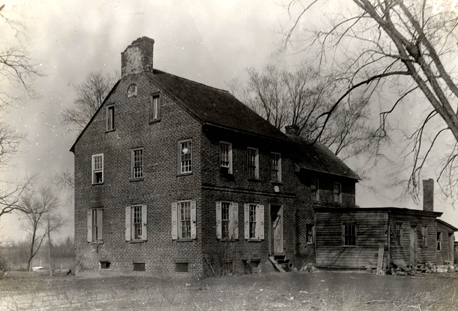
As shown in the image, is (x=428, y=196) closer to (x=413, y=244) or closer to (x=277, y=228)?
(x=413, y=244)

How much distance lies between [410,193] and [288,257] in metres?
13.6

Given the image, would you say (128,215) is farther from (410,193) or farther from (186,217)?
(410,193)

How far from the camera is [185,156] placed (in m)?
25.5

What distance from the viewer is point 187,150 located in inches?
998

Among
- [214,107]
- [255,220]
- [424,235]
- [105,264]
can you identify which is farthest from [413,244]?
[105,264]

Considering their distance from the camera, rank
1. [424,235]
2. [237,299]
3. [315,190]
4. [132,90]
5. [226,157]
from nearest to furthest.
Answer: [237,299] → [226,157] → [132,90] → [315,190] → [424,235]

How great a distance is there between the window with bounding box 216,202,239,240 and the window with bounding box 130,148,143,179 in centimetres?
454

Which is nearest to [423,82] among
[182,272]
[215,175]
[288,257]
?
[215,175]

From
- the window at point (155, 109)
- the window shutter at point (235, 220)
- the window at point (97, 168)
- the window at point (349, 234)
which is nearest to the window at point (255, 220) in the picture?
the window shutter at point (235, 220)

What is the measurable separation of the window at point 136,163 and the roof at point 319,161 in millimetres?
9142

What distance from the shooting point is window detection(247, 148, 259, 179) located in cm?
2780

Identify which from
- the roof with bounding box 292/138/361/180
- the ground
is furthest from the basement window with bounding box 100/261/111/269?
the roof with bounding box 292/138/361/180

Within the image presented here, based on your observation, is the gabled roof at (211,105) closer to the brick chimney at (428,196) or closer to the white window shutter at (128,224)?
the white window shutter at (128,224)

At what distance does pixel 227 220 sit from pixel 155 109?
6.38 meters
